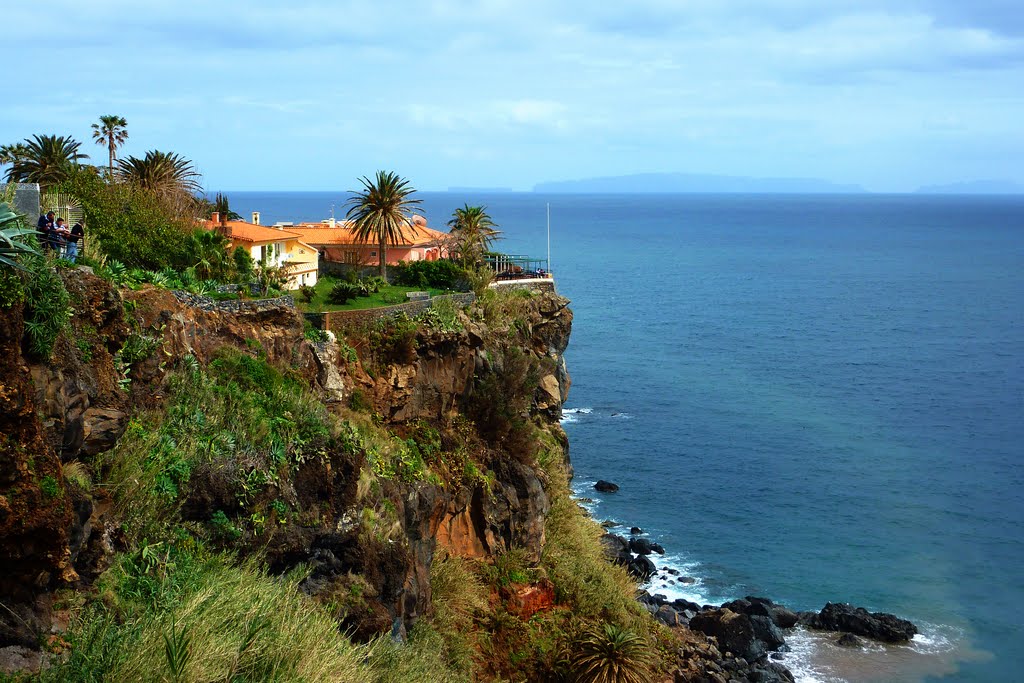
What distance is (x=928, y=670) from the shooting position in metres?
42.8

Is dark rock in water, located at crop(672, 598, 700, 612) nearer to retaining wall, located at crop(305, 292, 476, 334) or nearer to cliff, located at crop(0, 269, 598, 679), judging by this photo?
cliff, located at crop(0, 269, 598, 679)

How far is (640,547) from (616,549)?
2.50 meters

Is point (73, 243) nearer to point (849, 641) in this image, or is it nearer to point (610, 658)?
point (610, 658)

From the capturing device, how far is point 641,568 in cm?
5156

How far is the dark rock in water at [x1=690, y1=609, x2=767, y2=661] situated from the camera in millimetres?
42844

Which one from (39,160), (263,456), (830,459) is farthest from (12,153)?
(830,459)

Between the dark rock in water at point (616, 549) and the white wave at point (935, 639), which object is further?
the dark rock in water at point (616, 549)

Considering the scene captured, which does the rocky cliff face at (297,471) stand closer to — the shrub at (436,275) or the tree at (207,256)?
the shrub at (436,275)

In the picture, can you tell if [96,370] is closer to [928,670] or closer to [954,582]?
[928,670]

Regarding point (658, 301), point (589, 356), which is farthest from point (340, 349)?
point (658, 301)

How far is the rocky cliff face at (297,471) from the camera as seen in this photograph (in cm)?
1792

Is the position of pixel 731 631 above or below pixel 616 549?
below

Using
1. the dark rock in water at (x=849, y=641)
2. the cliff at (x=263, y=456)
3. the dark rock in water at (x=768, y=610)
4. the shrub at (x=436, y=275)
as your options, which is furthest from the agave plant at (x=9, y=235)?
the dark rock in water at (x=849, y=641)

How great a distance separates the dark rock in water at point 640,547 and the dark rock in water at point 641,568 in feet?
5.27
